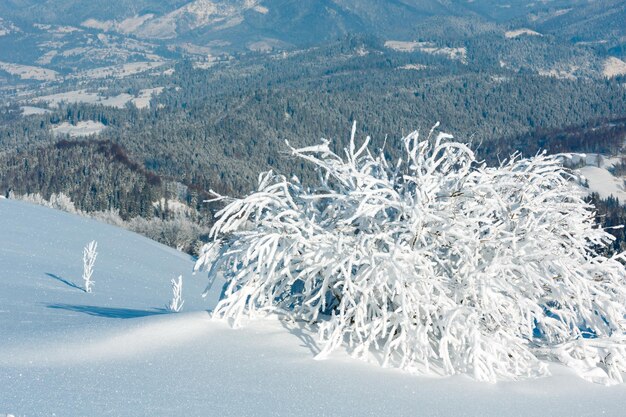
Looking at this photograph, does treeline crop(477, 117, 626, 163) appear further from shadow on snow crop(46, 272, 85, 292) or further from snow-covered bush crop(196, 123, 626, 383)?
snow-covered bush crop(196, 123, 626, 383)

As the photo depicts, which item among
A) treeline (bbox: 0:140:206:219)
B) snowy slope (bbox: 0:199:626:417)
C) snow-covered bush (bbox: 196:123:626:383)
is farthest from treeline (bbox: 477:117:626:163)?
snowy slope (bbox: 0:199:626:417)

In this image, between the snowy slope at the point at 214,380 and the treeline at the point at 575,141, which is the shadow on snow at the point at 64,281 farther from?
the treeline at the point at 575,141

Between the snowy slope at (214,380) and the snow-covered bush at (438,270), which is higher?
the snow-covered bush at (438,270)

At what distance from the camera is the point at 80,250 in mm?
22609

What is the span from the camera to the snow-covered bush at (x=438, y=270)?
781 cm

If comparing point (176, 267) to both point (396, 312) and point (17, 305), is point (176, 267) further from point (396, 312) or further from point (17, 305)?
point (396, 312)

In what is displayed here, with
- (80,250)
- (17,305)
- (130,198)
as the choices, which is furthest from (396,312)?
(130,198)

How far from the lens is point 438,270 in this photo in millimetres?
8758

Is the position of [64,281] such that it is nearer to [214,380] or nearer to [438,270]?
[438,270]

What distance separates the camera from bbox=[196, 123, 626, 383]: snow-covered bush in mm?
7809

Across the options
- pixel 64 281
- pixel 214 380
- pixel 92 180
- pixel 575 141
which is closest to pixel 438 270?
pixel 214 380

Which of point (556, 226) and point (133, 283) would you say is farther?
point (133, 283)

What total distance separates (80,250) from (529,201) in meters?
17.2

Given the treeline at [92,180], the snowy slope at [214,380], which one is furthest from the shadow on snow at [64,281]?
the treeline at [92,180]
